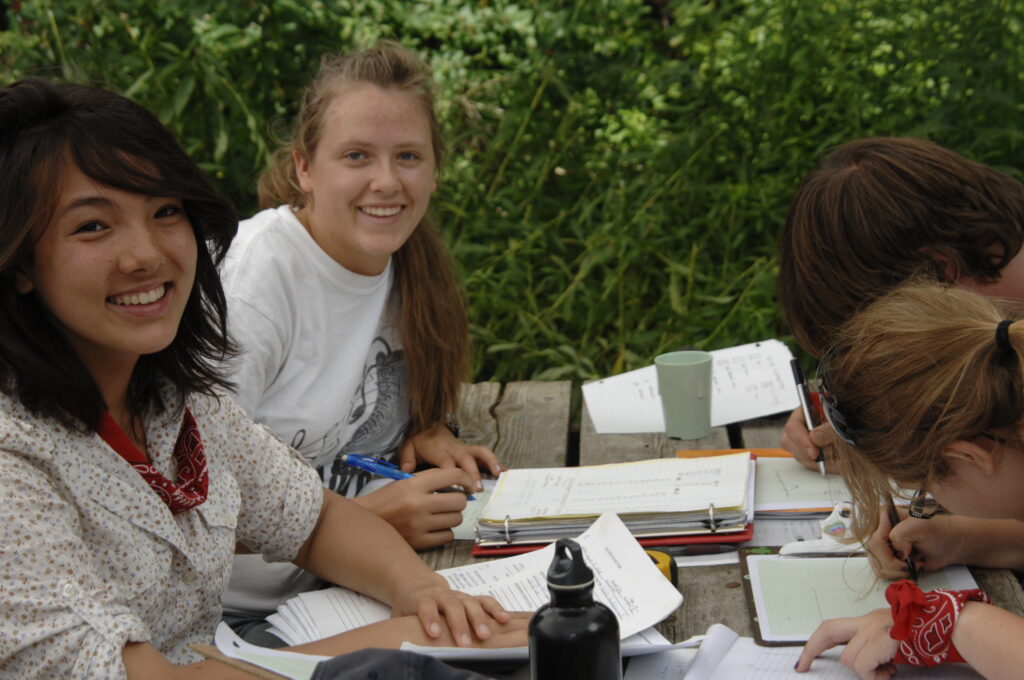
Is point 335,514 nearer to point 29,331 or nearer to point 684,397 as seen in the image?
point 29,331

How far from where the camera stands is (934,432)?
1.42m

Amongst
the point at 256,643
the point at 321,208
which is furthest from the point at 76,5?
the point at 256,643

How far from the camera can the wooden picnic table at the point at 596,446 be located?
1505 millimetres

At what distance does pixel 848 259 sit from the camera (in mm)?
1857

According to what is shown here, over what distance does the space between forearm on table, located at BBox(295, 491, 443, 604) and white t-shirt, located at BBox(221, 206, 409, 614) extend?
0.31 meters

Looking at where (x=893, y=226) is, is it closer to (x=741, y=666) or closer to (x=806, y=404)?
(x=806, y=404)

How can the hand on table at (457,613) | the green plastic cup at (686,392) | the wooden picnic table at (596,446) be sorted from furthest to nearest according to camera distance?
1. the green plastic cup at (686,392)
2. the wooden picnic table at (596,446)
3. the hand on table at (457,613)

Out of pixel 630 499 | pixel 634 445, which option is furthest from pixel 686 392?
pixel 630 499

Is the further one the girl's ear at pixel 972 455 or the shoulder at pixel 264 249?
the shoulder at pixel 264 249

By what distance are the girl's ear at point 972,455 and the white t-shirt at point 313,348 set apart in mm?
1042

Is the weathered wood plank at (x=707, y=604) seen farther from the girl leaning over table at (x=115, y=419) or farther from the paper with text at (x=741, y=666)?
the girl leaning over table at (x=115, y=419)

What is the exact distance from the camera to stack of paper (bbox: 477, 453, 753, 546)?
5.67 feet

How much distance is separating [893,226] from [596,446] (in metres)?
0.72

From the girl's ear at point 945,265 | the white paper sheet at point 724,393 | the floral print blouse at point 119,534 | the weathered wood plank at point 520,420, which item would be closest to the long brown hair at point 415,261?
the weathered wood plank at point 520,420
